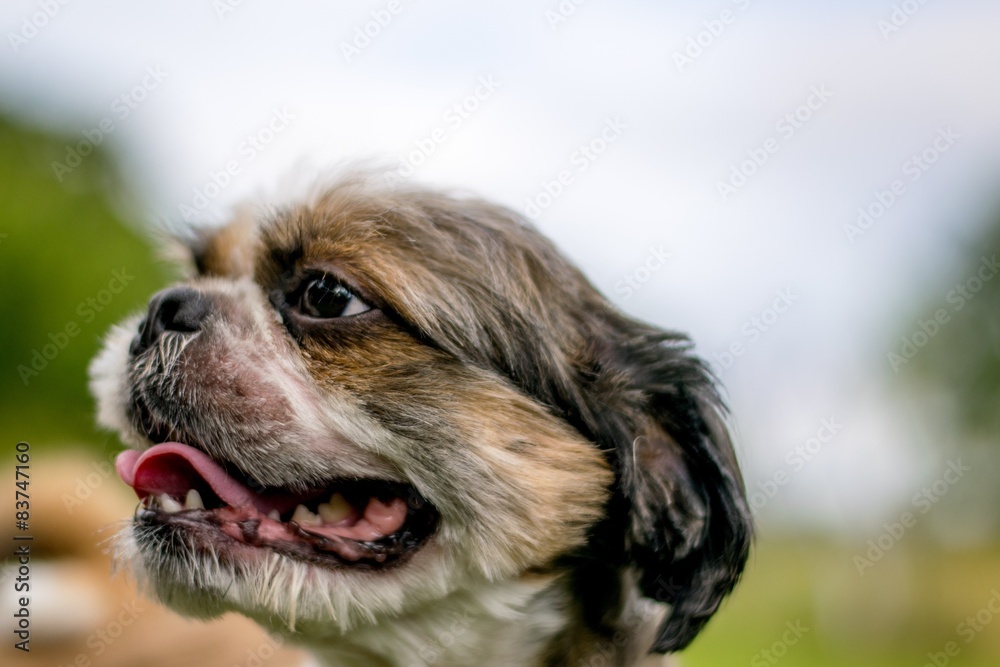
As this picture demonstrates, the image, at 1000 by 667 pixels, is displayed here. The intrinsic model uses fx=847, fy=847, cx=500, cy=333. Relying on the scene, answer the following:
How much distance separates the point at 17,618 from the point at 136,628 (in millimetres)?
567

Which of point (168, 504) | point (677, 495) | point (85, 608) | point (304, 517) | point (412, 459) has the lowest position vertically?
point (85, 608)

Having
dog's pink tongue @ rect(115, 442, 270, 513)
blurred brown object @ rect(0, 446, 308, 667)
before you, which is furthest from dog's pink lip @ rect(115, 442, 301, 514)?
blurred brown object @ rect(0, 446, 308, 667)

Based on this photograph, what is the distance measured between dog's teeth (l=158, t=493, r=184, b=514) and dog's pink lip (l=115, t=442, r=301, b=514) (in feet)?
0.06

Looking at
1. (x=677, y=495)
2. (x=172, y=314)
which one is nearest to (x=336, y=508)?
(x=172, y=314)

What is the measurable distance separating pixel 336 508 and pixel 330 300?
2.25 feet

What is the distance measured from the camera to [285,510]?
2809mm

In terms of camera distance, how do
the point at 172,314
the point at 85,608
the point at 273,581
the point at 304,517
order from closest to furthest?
the point at 273,581 < the point at 304,517 < the point at 172,314 < the point at 85,608

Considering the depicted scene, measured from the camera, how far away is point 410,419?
267cm

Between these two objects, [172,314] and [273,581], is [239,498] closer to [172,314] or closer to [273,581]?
[273,581]

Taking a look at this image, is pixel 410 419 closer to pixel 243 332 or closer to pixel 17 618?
pixel 243 332

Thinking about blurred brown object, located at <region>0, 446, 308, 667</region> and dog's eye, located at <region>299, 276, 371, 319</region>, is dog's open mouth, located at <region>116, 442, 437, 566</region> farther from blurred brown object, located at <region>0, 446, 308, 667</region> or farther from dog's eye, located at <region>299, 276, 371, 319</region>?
blurred brown object, located at <region>0, 446, 308, 667</region>

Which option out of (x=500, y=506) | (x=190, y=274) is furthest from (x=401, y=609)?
(x=190, y=274)

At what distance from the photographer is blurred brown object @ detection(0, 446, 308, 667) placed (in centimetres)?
414

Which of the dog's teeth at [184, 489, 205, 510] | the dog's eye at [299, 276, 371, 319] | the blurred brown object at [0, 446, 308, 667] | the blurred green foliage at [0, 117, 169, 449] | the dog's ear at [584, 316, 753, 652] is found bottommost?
the blurred green foliage at [0, 117, 169, 449]
